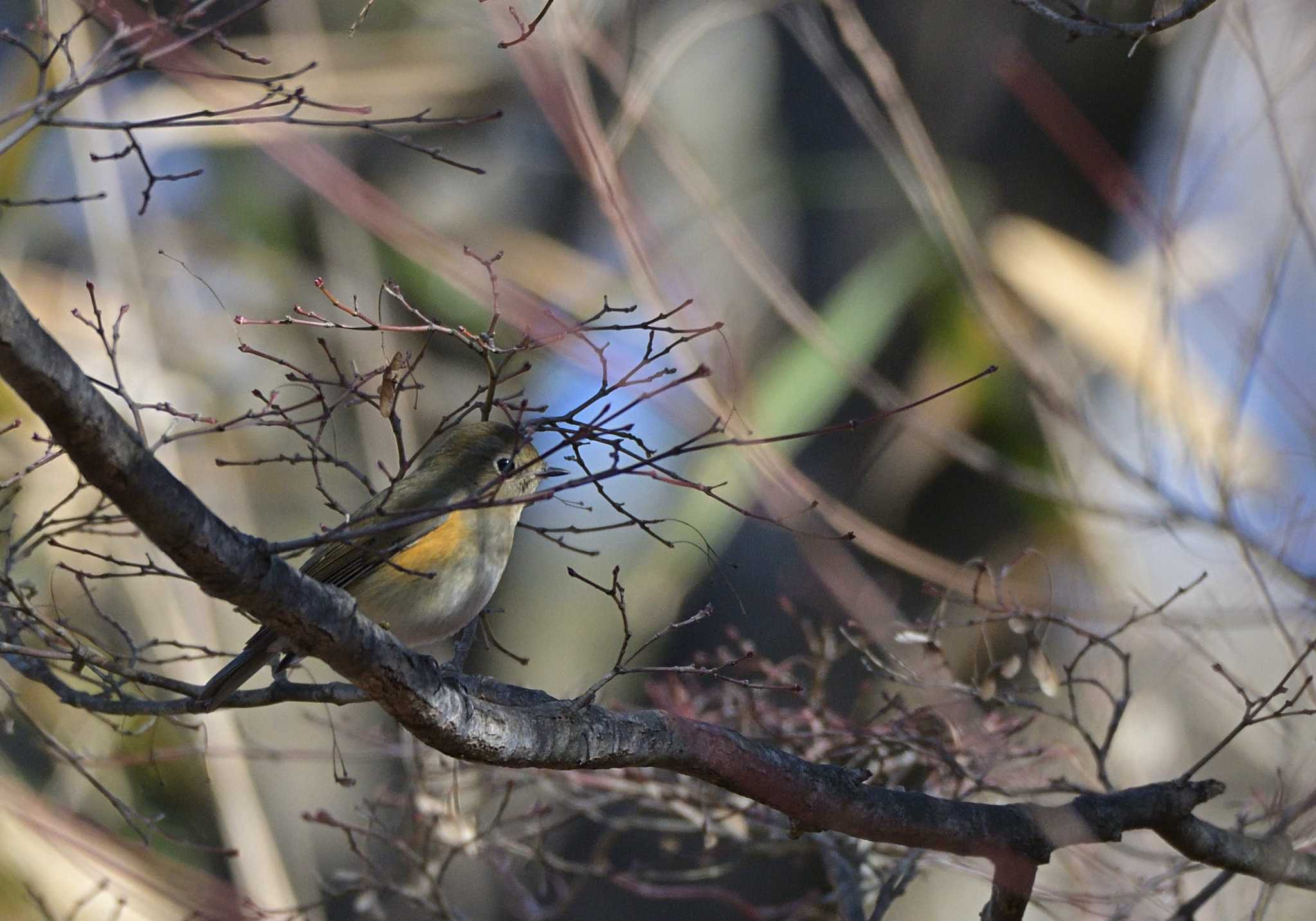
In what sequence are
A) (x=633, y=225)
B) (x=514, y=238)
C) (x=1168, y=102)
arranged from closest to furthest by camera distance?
1. (x=633, y=225)
2. (x=1168, y=102)
3. (x=514, y=238)

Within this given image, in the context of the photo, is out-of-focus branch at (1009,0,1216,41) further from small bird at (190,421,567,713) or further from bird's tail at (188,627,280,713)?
bird's tail at (188,627,280,713)

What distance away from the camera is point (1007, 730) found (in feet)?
9.71

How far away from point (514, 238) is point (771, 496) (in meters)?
3.87

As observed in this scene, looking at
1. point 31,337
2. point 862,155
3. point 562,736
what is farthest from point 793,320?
point 862,155

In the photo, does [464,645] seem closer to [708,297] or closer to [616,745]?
[616,745]

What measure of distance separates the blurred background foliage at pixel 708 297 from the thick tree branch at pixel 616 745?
37.0 inches

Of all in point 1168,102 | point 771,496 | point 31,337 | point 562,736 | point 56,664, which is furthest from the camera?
point 1168,102

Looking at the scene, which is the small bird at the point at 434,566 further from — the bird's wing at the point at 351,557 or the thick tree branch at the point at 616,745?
the thick tree branch at the point at 616,745

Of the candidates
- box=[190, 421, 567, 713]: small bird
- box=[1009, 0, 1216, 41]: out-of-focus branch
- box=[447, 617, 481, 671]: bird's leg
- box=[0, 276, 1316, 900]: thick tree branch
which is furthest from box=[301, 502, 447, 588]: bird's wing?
box=[1009, 0, 1216, 41]: out-of-focus branch

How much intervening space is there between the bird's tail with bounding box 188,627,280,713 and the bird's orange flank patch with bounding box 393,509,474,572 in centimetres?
56

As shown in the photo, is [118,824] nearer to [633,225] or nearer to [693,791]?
[693,791]

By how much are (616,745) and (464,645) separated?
3.23 ft

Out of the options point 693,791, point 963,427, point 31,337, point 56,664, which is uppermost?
point 963,427

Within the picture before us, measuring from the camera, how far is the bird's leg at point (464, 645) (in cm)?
296
